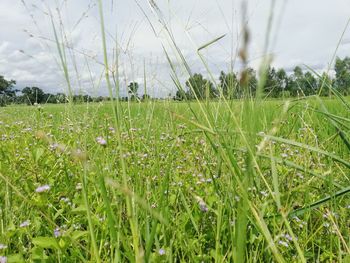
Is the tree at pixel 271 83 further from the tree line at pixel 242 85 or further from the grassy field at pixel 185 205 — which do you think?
the grassy field at pixel 185 205

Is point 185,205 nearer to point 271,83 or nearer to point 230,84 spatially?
point 230,84

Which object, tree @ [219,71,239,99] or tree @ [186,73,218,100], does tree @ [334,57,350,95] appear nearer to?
tree @ [219,71,239,99]

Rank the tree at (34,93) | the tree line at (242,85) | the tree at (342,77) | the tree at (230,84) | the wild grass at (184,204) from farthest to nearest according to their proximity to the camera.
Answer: the tree at (34,93) < the tree at (342,77) < the tree at (230,84) < the tree line at (242,85) < the wild grass at (184,204)

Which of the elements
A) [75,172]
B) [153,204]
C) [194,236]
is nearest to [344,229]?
[194,236]

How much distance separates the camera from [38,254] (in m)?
1.03

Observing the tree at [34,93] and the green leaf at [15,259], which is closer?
the green leaf at [15,259]

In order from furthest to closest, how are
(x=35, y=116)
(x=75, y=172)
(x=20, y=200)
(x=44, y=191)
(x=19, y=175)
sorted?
(x=35, y=116) < (x=75, y=172) < (x=19, y=175) < (x=20, y=200) < (x=44, y=191)

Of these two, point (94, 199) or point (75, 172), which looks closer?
point (94, 199)

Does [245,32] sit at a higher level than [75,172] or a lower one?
higher

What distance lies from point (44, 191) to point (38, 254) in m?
0.23

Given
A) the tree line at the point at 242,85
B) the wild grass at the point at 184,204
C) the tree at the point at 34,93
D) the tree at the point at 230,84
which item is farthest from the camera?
the tree at the point at 34,93

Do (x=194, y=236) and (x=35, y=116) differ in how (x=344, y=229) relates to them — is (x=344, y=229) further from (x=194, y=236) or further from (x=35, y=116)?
(x=35, y=116)

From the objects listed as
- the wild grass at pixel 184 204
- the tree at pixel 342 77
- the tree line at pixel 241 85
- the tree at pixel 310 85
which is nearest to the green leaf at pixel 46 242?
the wild grass at pixel 184 204

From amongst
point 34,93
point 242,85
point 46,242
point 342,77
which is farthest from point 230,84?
point 34,93
